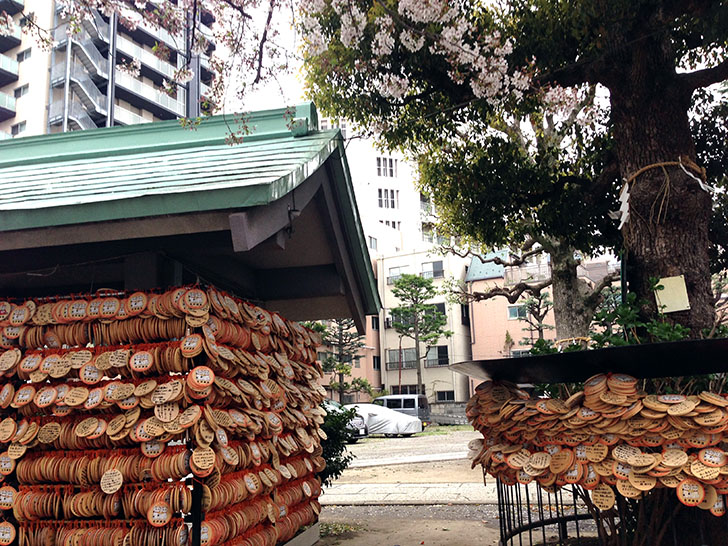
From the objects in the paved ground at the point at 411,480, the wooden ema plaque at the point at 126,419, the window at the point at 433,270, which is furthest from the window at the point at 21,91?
the wooden ema plaque at the point at 126,419

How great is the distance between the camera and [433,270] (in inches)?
1937

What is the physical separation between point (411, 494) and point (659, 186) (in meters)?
8.02

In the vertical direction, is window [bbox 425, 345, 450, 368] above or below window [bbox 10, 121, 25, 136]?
below

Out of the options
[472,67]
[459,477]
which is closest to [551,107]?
[472,67]

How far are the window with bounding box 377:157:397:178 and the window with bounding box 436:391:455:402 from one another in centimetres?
3012

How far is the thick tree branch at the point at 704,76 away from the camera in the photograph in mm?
5738

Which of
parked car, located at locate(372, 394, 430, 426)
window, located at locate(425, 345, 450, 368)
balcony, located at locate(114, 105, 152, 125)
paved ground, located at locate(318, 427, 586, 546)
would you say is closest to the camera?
paved ground, located at locate(318, 427, 586, 546)

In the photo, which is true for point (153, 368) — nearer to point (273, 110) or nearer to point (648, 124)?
point (273, 110)

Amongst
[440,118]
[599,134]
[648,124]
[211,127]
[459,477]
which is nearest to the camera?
[648,124]

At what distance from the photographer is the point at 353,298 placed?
7523mm

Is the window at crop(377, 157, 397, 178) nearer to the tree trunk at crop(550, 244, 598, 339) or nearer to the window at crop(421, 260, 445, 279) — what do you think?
the window at crop(421, 260, 445, 279)

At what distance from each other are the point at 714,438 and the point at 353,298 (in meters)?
4.54

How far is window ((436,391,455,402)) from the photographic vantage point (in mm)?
46875

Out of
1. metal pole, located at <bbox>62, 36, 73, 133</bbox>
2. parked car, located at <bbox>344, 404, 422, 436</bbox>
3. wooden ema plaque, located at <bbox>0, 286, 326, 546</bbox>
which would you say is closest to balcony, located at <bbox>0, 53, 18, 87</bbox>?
metal pole, located at <bbox>62, 36, 73, 133</bbox>
